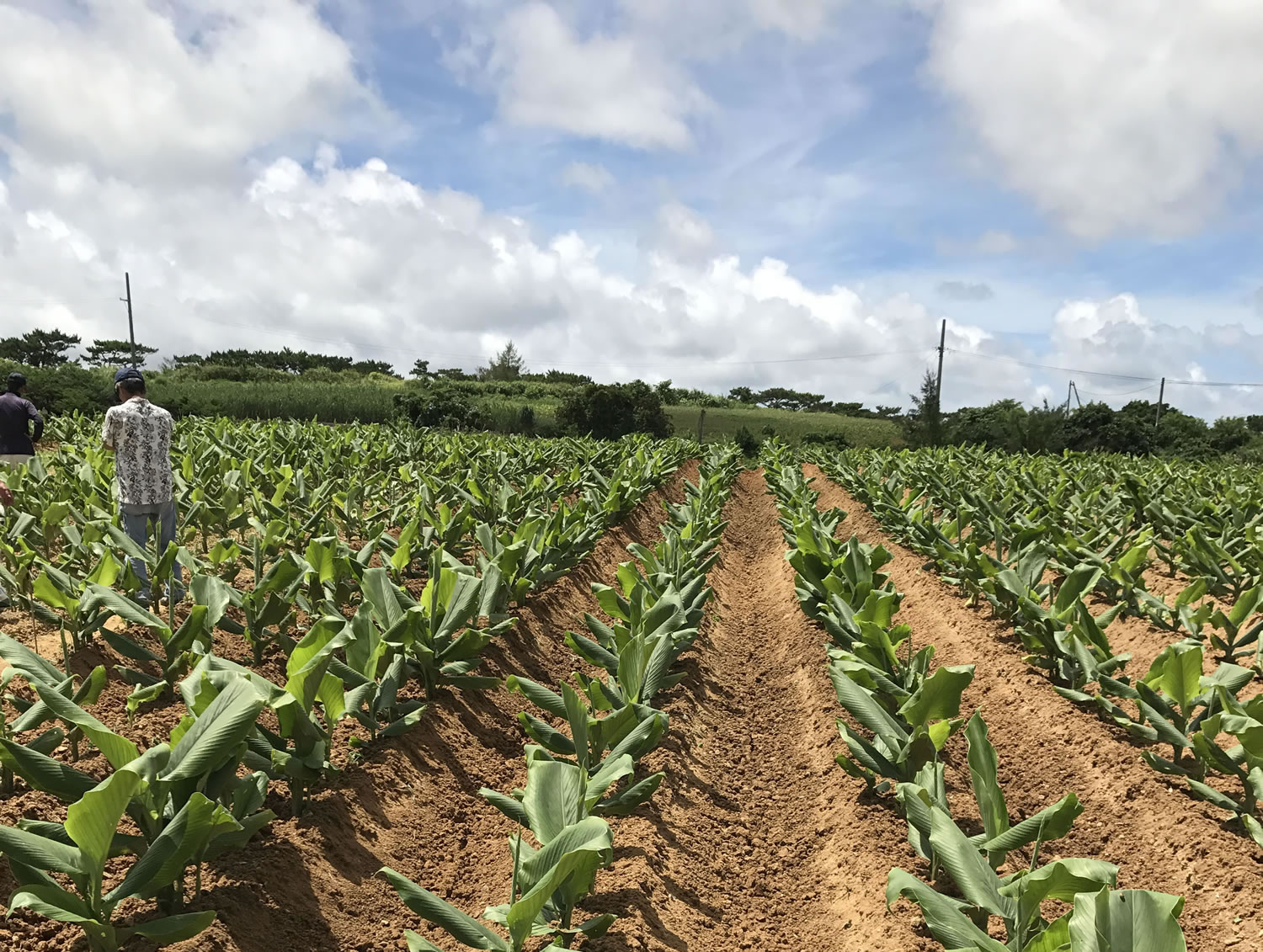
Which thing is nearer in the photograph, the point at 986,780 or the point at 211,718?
the point at 211,718

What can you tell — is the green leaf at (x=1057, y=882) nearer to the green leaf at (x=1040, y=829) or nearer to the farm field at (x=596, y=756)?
the farm field at (x=596, y=756)

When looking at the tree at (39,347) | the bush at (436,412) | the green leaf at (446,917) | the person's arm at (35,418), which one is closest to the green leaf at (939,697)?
the green leaf at (446,917)

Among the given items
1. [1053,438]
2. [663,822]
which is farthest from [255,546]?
[1053,438]

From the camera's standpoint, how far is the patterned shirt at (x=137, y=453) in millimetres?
5551

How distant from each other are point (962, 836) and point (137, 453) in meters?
5.79

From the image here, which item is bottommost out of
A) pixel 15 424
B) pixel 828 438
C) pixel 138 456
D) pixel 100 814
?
pixel 100 814

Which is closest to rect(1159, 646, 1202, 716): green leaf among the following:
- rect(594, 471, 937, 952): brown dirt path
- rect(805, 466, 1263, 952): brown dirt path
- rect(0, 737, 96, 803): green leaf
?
rect(805, 466, 1263, 952): brown dirt path

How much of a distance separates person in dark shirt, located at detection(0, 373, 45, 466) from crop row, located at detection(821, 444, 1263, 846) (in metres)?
9.01

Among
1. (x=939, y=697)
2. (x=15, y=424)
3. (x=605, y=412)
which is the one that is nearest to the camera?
(x=939, y=697)

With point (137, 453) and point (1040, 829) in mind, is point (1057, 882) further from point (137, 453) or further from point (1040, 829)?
point (137, 453)

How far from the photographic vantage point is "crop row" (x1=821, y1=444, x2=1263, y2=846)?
3172 mm

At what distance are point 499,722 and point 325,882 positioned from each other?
5.99ft

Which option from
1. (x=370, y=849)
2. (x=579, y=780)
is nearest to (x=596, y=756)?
(x=579, y=780)

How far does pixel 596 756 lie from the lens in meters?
3.08
